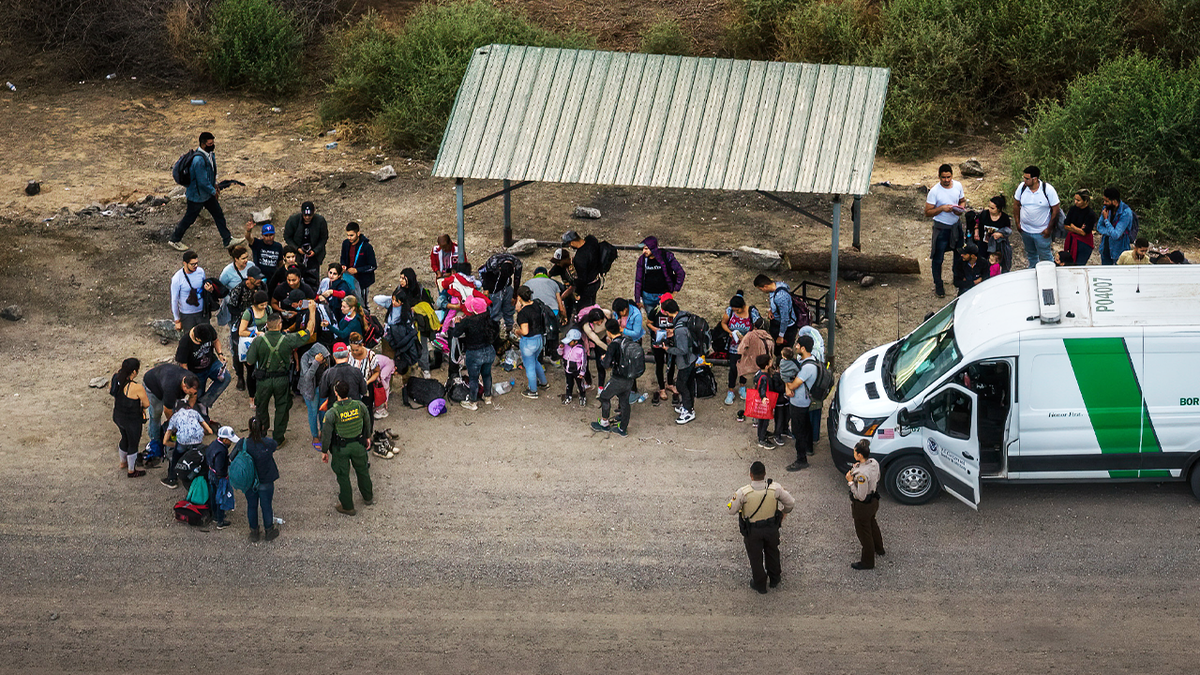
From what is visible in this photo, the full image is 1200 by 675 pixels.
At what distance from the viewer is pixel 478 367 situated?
1443 cm

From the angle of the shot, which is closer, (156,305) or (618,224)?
(156,305)

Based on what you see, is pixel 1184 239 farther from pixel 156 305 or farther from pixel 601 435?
pixel 156 305

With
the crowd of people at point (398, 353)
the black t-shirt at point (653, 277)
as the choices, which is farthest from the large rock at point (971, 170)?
the black t-shirt at point (653, 277)

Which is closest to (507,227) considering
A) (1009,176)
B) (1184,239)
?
(1009,176)

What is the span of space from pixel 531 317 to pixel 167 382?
3.91 m

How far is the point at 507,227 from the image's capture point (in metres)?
18.6

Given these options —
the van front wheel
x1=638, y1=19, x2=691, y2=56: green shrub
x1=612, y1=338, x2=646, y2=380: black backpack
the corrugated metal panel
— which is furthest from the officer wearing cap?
x1=638, y1=19, x2=691, y2=56: green shrub

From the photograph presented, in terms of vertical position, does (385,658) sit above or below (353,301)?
below

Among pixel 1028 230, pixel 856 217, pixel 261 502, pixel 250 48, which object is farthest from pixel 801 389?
pixel 250 48

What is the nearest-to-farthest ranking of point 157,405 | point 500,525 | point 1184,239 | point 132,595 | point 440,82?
point 132,595
point 500,525
point 157,405
point 1184,239
point 440,82

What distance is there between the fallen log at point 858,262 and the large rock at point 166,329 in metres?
8.16

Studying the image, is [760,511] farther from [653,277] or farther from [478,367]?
[653,277]

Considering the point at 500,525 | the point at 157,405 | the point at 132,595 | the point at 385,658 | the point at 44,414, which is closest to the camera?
the point at 385,658

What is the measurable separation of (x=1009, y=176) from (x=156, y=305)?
12830 mm
